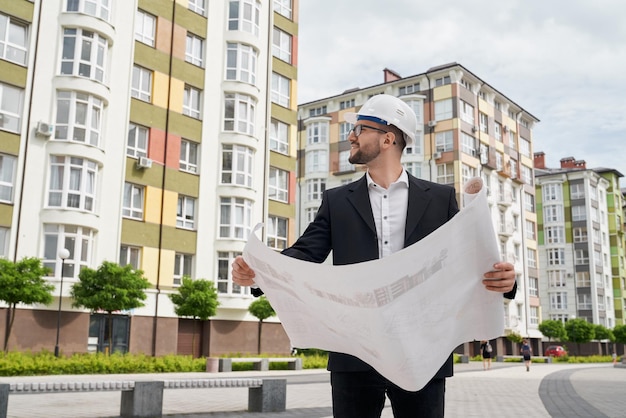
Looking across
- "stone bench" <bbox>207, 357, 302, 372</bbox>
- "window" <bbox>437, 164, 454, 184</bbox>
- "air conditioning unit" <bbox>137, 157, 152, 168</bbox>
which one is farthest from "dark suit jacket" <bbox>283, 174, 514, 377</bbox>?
"window" <bbox>437, 164, 454, 184</bbox>

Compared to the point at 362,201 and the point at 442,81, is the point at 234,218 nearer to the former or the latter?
the point at 442,81

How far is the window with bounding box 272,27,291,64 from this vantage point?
42344mm

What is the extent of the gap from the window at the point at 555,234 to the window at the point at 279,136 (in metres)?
50.3

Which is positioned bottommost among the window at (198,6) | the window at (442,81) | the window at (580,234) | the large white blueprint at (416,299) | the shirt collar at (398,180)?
the large white blueprint at (416,299)

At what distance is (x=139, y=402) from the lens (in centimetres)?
1048

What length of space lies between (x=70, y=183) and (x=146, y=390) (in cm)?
2079

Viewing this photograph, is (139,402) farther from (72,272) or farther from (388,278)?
(72,272)

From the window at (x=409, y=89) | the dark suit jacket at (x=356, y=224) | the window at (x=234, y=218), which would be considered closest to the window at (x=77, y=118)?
the window at (x=234, y=218)

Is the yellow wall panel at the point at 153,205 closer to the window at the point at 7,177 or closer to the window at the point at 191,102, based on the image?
the window at the point at 191,102

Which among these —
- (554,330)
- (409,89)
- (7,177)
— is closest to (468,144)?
(409,89)

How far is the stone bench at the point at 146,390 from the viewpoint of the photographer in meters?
9.55

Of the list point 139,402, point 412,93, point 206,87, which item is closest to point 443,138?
point 412,93

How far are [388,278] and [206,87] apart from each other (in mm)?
35664

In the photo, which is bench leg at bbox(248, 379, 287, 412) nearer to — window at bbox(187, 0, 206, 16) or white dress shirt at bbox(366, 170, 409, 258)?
white dress shirt at bbox(366, 170, 409, 258)
